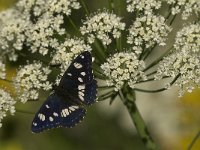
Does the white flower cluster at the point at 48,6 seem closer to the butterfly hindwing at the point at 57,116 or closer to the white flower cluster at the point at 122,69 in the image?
the white flower cluster at the point at 122,69

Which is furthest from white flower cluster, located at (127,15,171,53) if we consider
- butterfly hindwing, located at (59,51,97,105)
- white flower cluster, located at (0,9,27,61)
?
white flower cluster, located at (0,9,27,61)

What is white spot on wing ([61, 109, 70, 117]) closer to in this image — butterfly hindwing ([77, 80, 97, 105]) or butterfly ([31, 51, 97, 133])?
butterfly ([31, 51, 97, 133])

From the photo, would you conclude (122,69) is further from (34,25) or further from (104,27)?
(34,25)

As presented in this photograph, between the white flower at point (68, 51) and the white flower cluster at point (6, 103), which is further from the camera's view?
the white flower cluster at point (6, 103)

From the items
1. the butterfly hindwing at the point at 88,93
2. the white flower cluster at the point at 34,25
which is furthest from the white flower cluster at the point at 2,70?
the butterfly hindwing at the point at 88,93

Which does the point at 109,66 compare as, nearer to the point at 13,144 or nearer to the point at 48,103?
the point at 48,103

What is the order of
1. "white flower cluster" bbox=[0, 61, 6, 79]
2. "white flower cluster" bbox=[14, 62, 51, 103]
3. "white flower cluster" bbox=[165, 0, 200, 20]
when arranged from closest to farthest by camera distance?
1. "white flower cluster" bbox=[14, 62, 51, 103]
2. "white flower cluster" bbox=[165, 0, 200, 20]
3. "white flower cluster" bbox=[0, 61, 6, 79]
